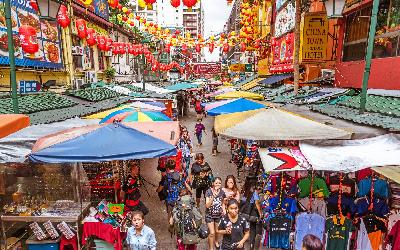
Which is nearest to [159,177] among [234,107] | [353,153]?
[234,107]

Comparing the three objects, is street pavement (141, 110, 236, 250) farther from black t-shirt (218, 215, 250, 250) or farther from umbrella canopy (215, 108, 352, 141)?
umbrella canopy (215, 108, 352, 141)

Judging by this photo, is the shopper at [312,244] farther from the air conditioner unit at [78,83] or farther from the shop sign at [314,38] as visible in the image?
the air conditioner unit at [78,83]

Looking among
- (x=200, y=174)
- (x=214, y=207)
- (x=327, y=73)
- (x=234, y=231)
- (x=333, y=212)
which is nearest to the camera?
(x=234, y=231)

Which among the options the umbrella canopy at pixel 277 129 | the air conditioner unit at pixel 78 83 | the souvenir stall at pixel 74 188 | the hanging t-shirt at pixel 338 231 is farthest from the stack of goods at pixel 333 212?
the air conditioner unit at pixel 78 83

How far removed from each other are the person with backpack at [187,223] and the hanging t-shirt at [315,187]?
2.37 meters

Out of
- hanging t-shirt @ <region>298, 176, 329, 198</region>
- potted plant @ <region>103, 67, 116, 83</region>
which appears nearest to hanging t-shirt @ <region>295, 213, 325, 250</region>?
→ hanging t-shirt @ <region>298, 176, 329, 198</region>

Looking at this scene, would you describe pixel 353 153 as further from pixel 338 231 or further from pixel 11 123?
pixel 11 123

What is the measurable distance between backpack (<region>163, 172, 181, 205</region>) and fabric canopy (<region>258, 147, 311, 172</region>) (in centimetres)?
226

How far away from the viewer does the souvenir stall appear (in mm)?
5176

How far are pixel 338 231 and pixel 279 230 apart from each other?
116 cm

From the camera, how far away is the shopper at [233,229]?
Result: 554 centimetres

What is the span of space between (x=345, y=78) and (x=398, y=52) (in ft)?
11.9

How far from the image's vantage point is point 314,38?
46.5ft

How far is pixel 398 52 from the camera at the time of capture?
31.2 feet
